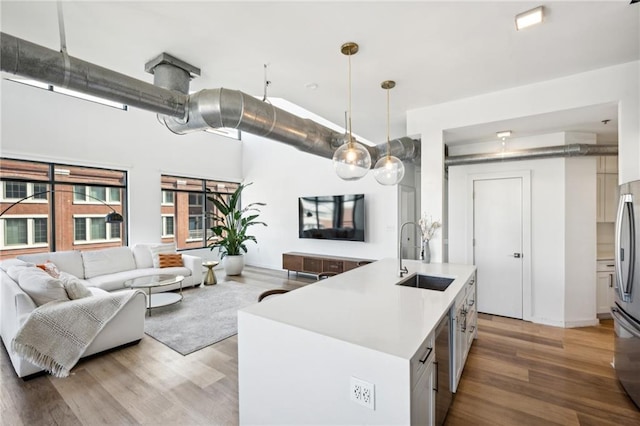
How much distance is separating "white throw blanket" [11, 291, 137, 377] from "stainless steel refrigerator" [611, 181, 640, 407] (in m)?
4.69

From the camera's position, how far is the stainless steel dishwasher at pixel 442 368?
1.72 m

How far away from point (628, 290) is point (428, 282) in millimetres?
1547

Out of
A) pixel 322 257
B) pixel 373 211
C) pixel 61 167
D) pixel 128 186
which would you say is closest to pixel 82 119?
pixel 61 167

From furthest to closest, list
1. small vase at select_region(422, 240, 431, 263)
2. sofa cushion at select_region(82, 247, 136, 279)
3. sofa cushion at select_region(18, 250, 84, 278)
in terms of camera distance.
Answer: sofa cushion at select_region(82, 247, 136, 279), sofa cushion at select_region(18, 250, 84, 278), small vase at select_region(422, 240, 431, 263)

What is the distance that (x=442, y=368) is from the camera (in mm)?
1817

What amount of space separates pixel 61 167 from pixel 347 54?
216 inches

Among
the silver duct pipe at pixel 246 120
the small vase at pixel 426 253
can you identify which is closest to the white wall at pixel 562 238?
the small vase at pixel 426 253

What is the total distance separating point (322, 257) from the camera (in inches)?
251

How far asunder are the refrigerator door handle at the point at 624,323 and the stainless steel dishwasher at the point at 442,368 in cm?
150

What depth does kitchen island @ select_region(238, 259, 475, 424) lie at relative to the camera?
4.10 feet

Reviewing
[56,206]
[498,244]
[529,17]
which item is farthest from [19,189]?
[498,244]

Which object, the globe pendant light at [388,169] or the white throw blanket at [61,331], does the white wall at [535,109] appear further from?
the white throw blanket at [61,331]

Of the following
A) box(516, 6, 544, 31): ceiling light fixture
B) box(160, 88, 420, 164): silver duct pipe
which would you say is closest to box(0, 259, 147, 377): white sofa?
box(160, 88, 420, 164): silver duct pipe

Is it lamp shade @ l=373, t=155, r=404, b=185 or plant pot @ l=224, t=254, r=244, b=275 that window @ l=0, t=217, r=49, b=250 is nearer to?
plant pot @ l=224, t=254, r=244, b=275
